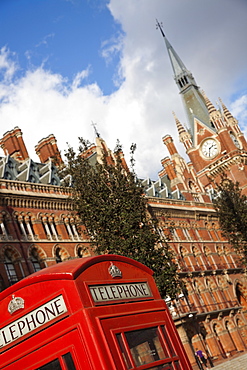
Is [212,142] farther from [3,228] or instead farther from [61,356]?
[61,356]

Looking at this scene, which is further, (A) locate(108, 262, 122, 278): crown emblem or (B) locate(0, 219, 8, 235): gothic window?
(B) locate(0, 219, 8, 235): gothic window

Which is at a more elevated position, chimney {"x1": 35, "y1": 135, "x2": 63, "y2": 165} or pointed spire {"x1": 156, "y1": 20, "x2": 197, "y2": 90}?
pointed spire {"x1": 156, "y1": 20, "x2": 197, "y2": 90}

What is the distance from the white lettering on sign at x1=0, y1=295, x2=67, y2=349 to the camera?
8.27 meters

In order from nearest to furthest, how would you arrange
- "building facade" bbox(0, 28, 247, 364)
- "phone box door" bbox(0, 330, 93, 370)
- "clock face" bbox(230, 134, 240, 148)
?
"phone box door" bbox(0, 330, 93, 370)
"building facade" bbox(0, 28, 247, 364)
"clock face" bbox(230, 134, 240, 148)

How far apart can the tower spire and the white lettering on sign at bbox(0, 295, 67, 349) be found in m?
76.5

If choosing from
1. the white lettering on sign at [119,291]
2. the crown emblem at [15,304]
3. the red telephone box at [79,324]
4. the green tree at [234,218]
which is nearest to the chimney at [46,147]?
the green tree at [234,218]

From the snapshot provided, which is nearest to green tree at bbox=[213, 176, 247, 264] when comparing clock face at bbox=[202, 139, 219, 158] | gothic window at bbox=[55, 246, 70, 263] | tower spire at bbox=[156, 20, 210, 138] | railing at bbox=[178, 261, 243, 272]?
railing at bbox=[178, 261, 243, 272]

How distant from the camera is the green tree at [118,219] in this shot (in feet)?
102

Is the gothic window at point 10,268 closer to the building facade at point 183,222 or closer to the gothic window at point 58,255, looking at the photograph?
the building facade at point 183,222

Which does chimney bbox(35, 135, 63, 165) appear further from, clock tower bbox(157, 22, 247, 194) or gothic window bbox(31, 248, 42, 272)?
clock tower bbox(157, 22, 247, 194)

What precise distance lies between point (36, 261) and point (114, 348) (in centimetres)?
2969

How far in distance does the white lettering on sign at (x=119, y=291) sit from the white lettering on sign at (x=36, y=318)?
0.59 m

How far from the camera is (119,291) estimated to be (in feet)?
30.0

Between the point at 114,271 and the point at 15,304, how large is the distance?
70.5 inches
